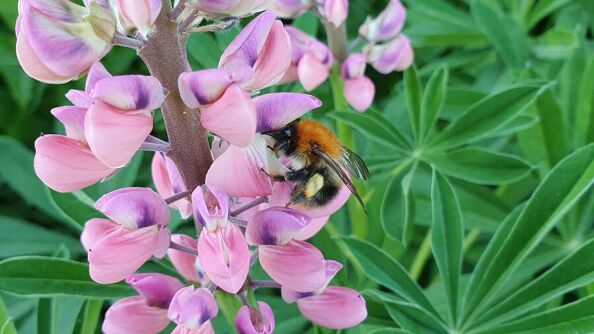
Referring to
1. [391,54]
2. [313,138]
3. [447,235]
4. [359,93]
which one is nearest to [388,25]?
[391,54]

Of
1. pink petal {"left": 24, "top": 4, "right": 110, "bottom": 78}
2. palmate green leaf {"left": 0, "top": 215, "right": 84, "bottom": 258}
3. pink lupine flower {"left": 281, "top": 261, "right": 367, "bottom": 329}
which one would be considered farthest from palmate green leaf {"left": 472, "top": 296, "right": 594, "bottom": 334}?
palmate green leaf {"left": 0, "top": 215, "right": 84, "bottom": 258}

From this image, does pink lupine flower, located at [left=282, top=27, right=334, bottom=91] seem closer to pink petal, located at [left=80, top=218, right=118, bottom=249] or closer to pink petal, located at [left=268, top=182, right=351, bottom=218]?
pink petal, located at [left=268, top=182, right=351, bottom=218]

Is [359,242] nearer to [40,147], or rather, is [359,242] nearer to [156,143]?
[156,143]

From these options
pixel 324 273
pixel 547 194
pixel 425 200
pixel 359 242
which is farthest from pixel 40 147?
pixel 425 200

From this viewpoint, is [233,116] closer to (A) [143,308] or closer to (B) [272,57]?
(B) [272,57]

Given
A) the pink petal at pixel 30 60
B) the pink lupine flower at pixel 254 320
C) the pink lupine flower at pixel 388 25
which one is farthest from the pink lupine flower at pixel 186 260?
the pink lupine flower at pixel 388 25

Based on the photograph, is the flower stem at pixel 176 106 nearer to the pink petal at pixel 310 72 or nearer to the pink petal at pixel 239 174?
the pink petal at pixel 239 174
